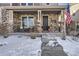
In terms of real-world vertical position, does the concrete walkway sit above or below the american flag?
below

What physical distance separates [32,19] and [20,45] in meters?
0.53

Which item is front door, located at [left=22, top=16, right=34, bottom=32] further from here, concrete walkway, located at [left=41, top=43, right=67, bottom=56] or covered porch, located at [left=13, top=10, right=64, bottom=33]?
concrete walkway, located at [left=41, top=43, right=67, bottom=56]

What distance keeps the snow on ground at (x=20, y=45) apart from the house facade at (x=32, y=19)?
184mm

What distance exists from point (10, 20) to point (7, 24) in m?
0.12

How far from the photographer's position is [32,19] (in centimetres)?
374

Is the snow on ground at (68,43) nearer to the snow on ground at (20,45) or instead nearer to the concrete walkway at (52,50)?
the concrete walkway at (52,50)

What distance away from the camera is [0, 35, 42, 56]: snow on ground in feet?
11.7

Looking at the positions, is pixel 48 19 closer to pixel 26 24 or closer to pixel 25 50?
pixel 26 24

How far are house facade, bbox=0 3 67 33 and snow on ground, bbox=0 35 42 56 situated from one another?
0.18 metres

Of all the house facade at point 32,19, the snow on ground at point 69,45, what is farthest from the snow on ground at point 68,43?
the house facade at point 32,19

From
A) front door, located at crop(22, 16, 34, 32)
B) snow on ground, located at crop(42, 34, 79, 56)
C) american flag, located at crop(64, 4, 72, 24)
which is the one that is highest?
american flag, located at crop(64, 4, 72, 24)

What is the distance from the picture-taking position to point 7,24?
139 inches

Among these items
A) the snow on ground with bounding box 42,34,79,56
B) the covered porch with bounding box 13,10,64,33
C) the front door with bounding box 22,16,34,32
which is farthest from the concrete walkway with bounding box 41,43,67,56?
the front door with bounding box 22,16,34,32

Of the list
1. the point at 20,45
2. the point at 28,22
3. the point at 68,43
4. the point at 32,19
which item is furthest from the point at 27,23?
the point at 68,43
